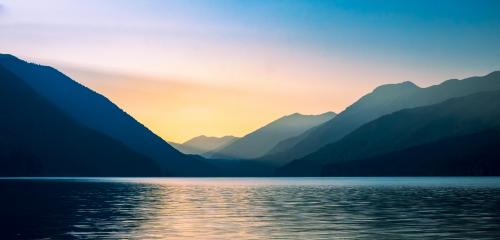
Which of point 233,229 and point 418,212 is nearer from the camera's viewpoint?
point 233,229

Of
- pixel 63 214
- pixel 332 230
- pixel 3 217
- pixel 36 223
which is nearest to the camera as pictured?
A: pixel 332 230

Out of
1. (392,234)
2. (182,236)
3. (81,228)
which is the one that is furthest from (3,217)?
(392,234)

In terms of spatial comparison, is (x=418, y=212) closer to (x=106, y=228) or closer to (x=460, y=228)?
(x=460, y=228)

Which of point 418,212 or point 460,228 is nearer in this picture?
point 460,228

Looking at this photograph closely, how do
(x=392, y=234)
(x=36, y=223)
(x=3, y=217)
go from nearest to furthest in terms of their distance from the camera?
(x=392, y=234)
(x=36, y=223)
(x=3, y=217)

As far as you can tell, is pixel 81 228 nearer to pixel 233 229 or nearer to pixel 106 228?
pixel 106 228

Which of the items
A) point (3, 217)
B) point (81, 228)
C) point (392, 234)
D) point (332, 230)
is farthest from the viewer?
point (3, 217)

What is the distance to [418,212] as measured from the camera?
281 feet

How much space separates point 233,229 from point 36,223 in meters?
23.4

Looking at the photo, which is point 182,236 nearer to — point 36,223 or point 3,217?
point 36,223

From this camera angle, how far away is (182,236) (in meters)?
57.5

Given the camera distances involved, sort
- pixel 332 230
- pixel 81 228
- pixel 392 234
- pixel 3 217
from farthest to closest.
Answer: pixel 3 217 → pixel 81 228 → pixel 332 230 → pixel 392 234

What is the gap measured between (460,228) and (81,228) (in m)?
37.6

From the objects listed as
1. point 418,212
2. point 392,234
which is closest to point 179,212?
point 418,212
